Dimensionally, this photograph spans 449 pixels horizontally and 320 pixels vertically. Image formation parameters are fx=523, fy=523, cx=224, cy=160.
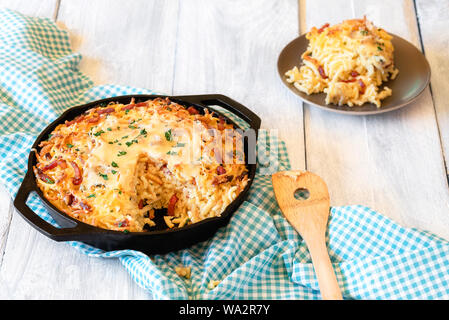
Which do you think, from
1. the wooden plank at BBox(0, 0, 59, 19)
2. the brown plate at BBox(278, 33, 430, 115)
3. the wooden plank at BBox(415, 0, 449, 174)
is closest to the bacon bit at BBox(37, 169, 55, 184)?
the brown plate at BBox(278, 33, 430, 115)

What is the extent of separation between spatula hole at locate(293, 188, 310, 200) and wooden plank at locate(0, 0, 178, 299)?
104 cm

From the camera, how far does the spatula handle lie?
2.51m

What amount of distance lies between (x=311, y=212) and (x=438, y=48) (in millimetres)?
2179

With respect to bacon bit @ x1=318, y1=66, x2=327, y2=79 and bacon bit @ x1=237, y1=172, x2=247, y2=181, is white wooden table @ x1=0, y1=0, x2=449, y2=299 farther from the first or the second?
bacon bit @ x1=237, y1=172, x2=247, y2=181

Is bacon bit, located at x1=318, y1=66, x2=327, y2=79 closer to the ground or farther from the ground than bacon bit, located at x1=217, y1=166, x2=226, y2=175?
farther from the ground

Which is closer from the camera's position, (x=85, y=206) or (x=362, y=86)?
(x=85, y=206)

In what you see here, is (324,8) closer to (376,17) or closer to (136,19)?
(376,17)

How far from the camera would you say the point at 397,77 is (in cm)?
377

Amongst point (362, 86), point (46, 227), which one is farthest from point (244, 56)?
point (46, 227)

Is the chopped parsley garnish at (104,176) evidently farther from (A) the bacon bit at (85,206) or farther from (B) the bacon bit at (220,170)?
(B) the bacon bit at (220,170)

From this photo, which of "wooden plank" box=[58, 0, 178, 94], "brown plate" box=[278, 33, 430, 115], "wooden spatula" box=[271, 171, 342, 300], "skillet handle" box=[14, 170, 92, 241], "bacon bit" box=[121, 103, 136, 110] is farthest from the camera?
"wooden plank" box=[58, 0, 178, 94]

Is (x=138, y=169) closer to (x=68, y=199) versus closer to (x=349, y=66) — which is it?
(x=68, y=199)

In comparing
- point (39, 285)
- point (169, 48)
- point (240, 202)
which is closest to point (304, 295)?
point (240, 202)

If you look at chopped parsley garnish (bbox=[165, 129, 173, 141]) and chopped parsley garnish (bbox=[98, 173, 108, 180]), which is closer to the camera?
chopped parsley garnish (bbox=[98, 173, 108, 180])
